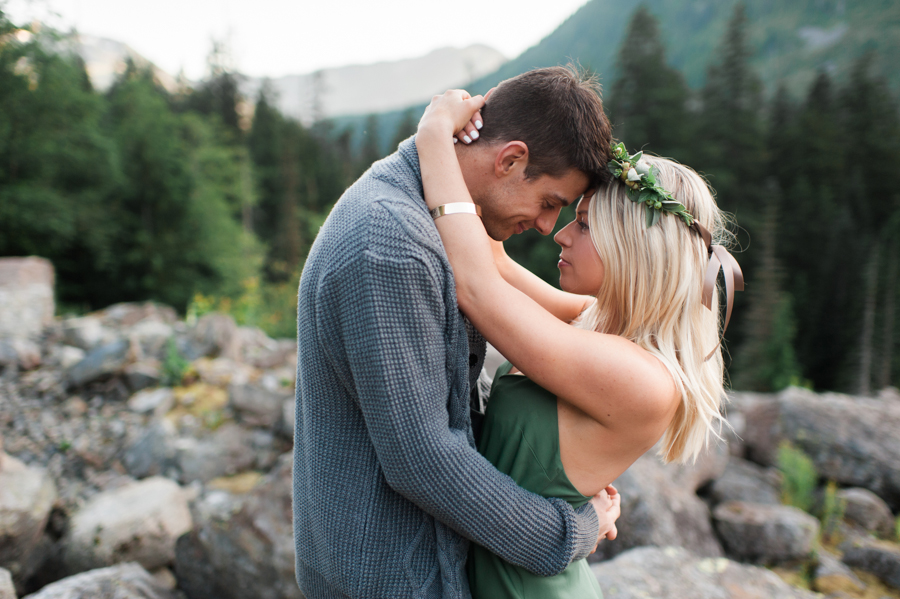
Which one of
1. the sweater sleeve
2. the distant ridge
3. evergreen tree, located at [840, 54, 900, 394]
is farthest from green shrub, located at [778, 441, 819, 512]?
the distant ridge

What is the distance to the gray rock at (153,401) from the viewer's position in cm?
703

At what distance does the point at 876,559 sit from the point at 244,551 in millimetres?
5478

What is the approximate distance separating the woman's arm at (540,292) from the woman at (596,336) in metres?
0.34

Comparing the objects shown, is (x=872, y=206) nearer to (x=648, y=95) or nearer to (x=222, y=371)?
(x=648, y=95)

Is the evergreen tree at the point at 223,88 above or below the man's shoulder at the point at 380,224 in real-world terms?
above

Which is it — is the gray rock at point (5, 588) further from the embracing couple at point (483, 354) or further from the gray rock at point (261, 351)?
the gray rock at point (261, 351)

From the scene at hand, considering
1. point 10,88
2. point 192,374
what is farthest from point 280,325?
point 10,88

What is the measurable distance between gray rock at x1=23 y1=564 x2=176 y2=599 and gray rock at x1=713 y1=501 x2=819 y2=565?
4679mm

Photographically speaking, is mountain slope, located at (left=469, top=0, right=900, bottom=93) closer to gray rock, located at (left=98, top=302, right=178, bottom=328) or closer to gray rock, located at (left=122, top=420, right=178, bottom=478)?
gray rock, located at (left=98, top=302, right=178, bottom=328)

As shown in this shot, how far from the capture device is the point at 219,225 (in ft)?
76.9

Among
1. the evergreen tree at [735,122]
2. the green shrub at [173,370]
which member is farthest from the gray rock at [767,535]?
the evergreen tree at [735,122]

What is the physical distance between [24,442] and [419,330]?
7.40 meters

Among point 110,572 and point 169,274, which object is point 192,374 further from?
point 169,274

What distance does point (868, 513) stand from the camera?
5.77 metres
